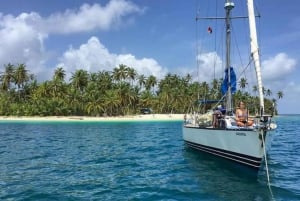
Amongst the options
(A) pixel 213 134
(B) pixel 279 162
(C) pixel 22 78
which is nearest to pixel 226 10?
(A) pixel 213 134

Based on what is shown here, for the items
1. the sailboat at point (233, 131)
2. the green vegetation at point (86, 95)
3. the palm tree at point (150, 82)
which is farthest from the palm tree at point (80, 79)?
the sailboat at point (233, 131)

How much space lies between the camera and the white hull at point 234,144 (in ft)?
55.0

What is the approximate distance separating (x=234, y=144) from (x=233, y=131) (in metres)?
0.96

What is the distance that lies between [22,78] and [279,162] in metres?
107

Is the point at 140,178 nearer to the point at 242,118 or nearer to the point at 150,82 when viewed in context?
the point at 242,118

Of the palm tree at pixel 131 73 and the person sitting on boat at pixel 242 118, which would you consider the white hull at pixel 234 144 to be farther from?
the palm tree at pixel 131 73

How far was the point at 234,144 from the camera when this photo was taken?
1886cm

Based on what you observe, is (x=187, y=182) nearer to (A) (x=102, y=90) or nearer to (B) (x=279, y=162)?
(B) (x=279, y=162)

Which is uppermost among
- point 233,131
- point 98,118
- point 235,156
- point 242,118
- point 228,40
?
point 228,40

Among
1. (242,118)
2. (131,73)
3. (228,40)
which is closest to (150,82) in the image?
(131,73)

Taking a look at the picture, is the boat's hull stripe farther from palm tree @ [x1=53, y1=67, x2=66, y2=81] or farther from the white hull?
palm tree @ [x1=53, y1=67, x2=66, y2=81]

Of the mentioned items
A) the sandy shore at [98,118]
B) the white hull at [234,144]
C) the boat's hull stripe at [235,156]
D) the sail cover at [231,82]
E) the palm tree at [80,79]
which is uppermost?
the palm tree at [80,79]

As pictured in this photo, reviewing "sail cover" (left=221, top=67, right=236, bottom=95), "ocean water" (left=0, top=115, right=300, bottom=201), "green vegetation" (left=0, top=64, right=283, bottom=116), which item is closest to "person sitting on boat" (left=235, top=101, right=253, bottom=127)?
"ocean water" (left=0, top=115, right=300, bottom=201)

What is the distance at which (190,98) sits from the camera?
417ft
